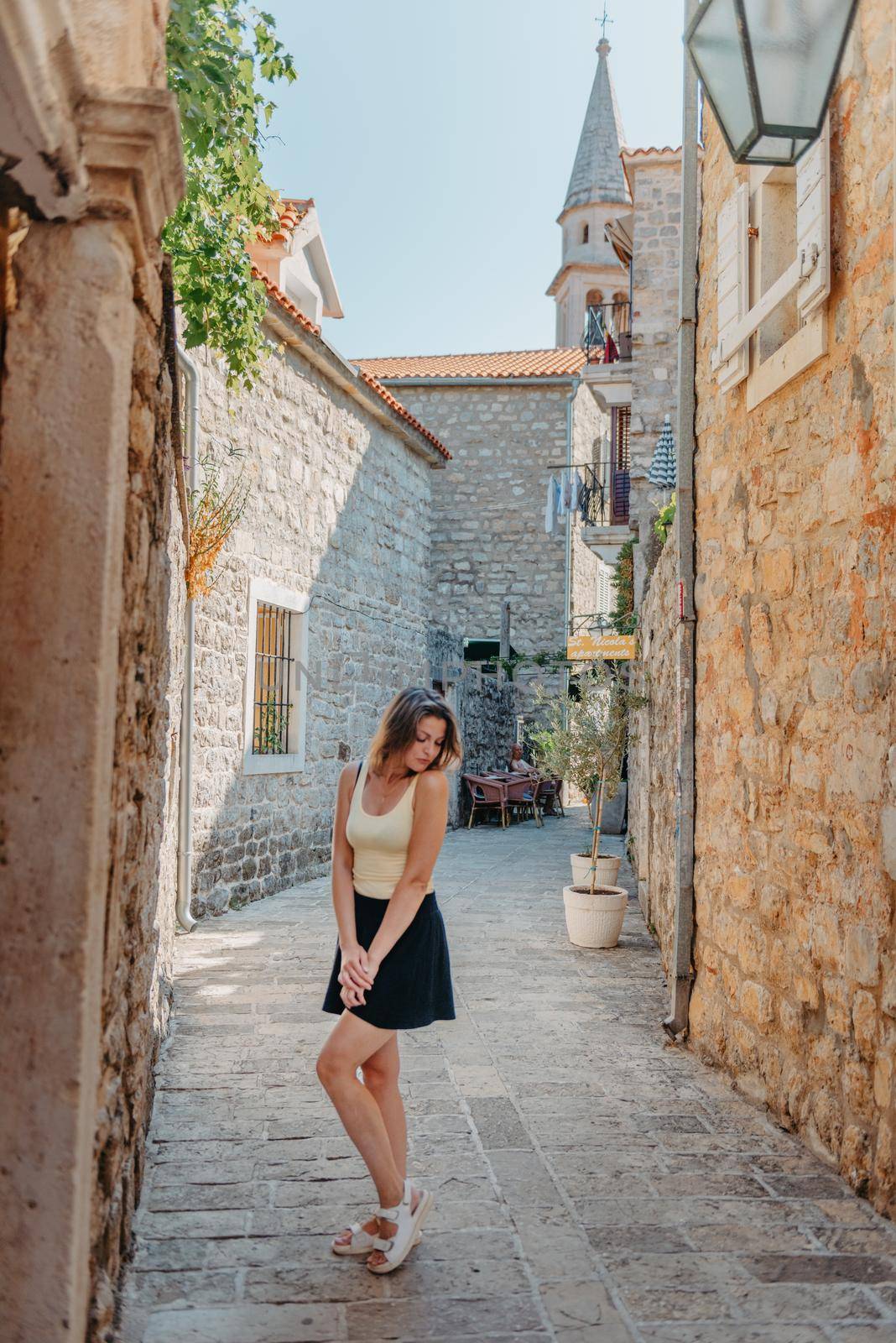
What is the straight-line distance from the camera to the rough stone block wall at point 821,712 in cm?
345

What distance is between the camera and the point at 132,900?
2.99 meters

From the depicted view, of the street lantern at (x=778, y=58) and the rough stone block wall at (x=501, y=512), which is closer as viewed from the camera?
the street lantern at (x=778, y=58)

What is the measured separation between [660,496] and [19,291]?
10.3 m

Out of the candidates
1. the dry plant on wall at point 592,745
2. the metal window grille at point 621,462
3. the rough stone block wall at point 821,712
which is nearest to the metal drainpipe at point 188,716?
the dry plant on wall at point 592,745

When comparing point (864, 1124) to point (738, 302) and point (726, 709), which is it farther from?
point (738, 302)

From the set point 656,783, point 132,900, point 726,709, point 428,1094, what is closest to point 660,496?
point 656,783

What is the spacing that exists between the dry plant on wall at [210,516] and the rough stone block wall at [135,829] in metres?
4.36

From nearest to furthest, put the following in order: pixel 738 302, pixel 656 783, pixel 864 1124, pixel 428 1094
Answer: pixel 864 1124 < pixel 428 1094 < pixel 738 302 < pixel 656 783

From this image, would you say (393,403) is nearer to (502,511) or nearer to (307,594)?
(307,594)

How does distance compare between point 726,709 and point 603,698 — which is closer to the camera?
point 726,709

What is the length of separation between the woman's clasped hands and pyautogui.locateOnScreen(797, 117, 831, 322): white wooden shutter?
2665 millimetres

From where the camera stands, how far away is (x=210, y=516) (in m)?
8.25

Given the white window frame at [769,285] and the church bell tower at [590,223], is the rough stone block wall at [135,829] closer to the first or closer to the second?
the white window frame at [769,285]

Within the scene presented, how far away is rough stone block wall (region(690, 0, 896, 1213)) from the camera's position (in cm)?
345
